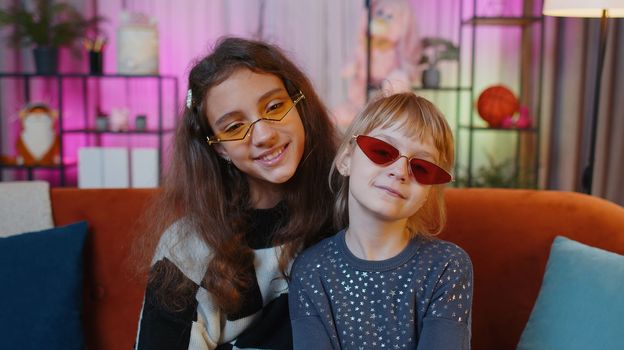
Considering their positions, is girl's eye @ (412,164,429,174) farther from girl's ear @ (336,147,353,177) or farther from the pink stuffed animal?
the pink stuffed animal

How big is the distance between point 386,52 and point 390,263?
3196 mm

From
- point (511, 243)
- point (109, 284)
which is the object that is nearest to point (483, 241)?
point (511, 243)

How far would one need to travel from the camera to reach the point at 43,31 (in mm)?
3777

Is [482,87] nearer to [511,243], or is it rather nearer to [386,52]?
[386,52]

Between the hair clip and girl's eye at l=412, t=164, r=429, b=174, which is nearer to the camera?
girl's eye at l=412, t=164, r=429, b=174

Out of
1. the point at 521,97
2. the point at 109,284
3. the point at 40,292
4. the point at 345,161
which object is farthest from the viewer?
the point at 521,97

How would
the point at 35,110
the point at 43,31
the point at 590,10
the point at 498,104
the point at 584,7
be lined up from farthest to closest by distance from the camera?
1. the point at 498,104
2. the point at 43,31
3. the point at 35,110
4. the point at 590,10
5. the point at 584,7

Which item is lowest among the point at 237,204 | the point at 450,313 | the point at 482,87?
the point at 450,313

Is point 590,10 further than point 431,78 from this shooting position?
No

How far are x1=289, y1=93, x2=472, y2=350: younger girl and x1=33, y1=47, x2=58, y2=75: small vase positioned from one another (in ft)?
10.0

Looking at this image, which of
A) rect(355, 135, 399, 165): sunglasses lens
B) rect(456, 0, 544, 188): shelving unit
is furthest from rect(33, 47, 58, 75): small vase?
rect(355, 135, 399, 165): sunglasses lens

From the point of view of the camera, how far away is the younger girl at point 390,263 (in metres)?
1.18

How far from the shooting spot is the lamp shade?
257 centimetres

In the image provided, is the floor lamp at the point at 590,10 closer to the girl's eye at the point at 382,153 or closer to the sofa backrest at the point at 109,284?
the girl's eye at the point at 382,153
